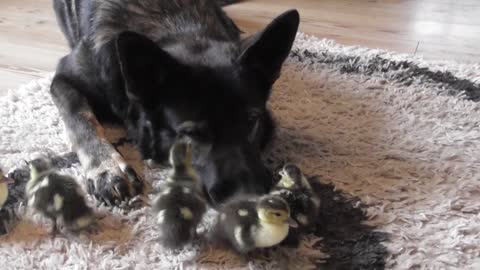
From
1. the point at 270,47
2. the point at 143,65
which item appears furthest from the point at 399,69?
the point at 143,65

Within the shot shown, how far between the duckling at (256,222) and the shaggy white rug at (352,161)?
0.28 ft

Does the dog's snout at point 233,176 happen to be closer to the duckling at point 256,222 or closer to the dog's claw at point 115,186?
the duckling at point 256,222

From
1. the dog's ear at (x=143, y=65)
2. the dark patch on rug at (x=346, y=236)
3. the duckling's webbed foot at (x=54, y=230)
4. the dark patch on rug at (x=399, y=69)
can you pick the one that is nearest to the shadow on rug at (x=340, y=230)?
the dark patch on rug at (x=346, y=236)

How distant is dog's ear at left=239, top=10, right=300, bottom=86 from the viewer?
4.95ft

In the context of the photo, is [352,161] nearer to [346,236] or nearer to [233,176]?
[346,236]

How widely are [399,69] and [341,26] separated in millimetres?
784

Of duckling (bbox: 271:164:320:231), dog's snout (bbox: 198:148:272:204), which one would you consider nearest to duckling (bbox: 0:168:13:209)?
dog's snout (bbox: 198:148:272:204)

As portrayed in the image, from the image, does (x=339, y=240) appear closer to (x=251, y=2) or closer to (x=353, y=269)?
(x=353, y=269)

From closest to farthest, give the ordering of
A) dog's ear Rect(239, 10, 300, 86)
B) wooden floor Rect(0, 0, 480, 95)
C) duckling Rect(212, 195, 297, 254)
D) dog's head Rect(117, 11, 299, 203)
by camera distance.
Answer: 1. duckling Rect(212, 195, 297, 254)
2. dog's head Rect(117, 11, 299, 203)
3. dog's ear Rect(239, 10, 300, 86)
4. wooden floor Rect(0, 0, 480, 95)

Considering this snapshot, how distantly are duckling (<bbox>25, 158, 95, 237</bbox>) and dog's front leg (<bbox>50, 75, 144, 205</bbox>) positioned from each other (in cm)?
15

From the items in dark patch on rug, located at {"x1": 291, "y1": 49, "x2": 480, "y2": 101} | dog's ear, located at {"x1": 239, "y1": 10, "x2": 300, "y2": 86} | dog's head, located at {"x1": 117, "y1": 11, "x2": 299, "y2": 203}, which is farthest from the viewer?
dark patch on rug, located at {"x1": 291, "y1": 49, "x2": 480, "y2": 101}

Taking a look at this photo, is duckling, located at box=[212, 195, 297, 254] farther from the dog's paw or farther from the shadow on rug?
the dog's paw

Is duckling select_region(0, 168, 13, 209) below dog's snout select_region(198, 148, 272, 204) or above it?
below

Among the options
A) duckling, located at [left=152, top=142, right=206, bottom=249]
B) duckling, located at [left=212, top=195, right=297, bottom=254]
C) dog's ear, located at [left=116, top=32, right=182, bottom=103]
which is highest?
dog's ear, located at [left=116, top=32, right=182, bottom=103]
